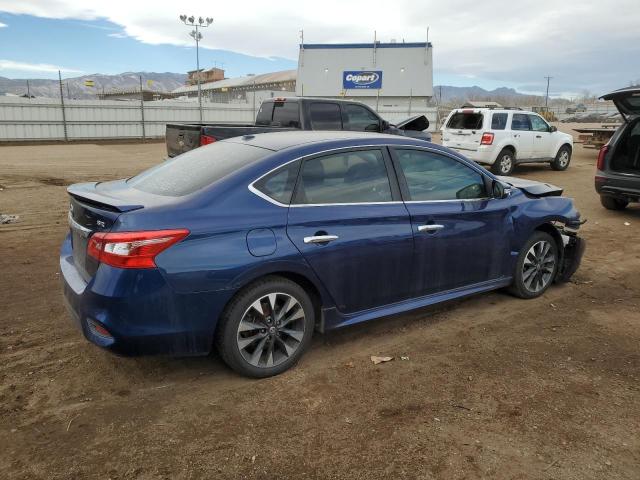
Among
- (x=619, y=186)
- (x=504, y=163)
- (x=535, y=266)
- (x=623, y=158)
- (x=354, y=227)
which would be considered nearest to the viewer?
(x=354, y=227)

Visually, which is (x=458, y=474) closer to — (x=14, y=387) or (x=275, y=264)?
(x=275, y=264)

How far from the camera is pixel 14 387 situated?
10.9 feet

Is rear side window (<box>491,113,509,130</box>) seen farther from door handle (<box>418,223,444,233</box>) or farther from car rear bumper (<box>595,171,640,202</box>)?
door handle (<box>418,223,444,233</box>)

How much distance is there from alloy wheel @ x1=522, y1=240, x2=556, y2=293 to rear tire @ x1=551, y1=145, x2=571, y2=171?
11.0 meters

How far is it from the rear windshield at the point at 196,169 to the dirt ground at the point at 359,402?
126cm

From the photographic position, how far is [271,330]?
11.2ft

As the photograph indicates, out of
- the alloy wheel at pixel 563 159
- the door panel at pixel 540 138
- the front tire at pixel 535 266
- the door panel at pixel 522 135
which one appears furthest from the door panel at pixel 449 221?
the alloy wheel at pixel 563 159

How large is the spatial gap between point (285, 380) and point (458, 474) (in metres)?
1.30

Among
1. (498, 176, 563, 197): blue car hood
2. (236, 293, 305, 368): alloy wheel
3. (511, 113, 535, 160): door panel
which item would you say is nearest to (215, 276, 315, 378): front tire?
(236, 293, 305, 368): alloy wheel

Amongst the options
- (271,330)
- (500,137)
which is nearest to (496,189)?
(271,330)

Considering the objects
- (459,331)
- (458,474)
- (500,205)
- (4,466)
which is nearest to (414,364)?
(459,331)

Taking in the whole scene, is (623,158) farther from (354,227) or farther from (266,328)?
(266,328)

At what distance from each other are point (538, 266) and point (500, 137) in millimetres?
9099

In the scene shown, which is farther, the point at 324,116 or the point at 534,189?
the point at 324,116
